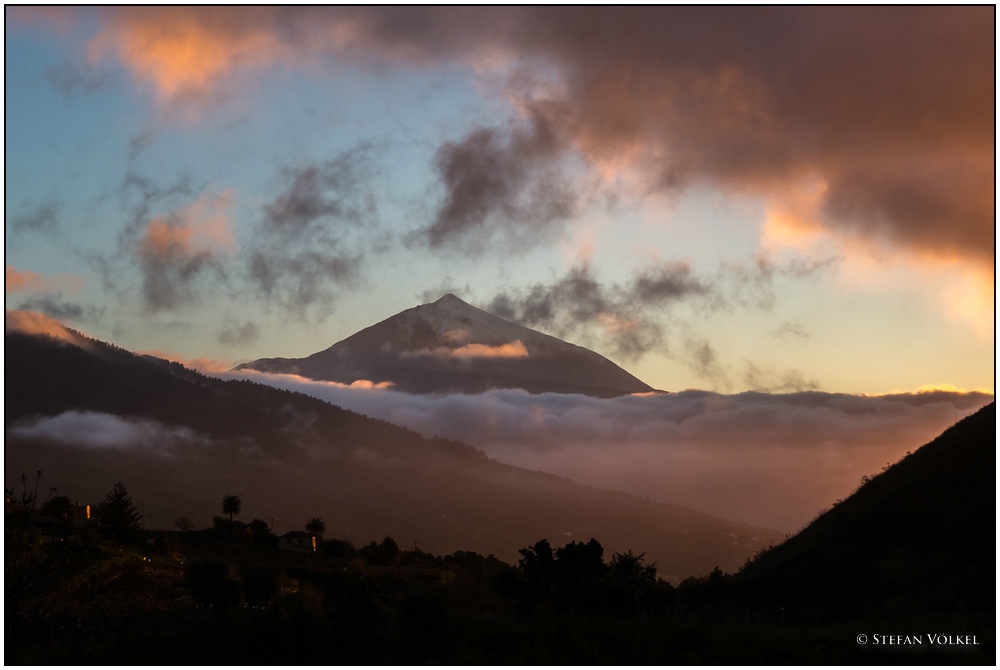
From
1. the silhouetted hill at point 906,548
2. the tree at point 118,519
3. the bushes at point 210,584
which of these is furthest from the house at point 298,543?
the silhouetted hill at point 906,548

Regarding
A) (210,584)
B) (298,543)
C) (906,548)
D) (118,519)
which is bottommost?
(298,543)

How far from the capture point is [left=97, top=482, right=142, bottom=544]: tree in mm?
140750

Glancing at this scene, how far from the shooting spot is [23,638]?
4159 centimetres

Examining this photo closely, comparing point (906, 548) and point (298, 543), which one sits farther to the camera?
point (298, 543)

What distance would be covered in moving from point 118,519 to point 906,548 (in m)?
129

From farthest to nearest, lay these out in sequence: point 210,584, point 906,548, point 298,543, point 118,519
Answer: point 298,543 → point 118,519 → point 210,584 → point 906,548

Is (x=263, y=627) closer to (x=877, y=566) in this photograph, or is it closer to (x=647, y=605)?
(x=647, y=605)

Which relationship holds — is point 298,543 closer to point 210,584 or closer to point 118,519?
point 118,519

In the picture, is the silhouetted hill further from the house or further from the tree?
the house

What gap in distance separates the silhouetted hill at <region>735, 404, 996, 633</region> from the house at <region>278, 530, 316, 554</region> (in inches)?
4462

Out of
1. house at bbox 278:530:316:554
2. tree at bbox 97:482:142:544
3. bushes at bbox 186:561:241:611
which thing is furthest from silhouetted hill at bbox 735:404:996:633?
house at bbox 278:530:316:554

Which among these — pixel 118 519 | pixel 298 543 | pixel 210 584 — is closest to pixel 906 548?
pixel 210 584

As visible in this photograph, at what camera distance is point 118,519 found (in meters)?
145

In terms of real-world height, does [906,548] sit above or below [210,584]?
above
